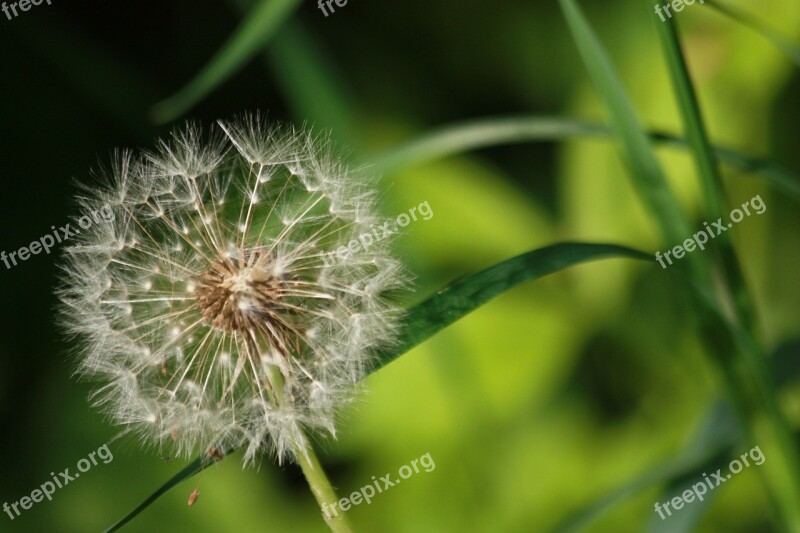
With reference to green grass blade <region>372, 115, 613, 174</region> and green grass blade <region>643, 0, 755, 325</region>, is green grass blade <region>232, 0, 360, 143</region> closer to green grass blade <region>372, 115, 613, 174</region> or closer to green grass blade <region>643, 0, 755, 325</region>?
green grass blade <region>372, 115, 613, 174</region>

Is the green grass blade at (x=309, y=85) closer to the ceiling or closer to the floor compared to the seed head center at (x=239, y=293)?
closer to the ceiling

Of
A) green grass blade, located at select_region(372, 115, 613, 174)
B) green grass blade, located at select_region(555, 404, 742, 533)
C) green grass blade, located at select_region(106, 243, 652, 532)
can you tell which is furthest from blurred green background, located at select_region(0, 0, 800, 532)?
green grass blade, located at select_region(106, 243, 652, 532)

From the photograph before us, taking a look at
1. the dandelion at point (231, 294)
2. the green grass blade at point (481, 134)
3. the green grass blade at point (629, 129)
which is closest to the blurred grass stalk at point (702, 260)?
the green grass blade at point (629, 129)

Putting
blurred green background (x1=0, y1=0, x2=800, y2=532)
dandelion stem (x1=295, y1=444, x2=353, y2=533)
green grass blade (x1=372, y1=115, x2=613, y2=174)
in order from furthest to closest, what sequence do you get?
blurred green background (x1=0, y1=0, x2=800, y2=532) → green grass blade (x1=372, y1=115, x2=613, y2=174) → dandelion stem (x1=295, y1=444, x2=353, y2=533)

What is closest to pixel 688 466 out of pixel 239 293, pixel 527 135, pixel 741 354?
pixel 741 354

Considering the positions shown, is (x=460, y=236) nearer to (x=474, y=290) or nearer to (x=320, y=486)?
(x=474, y=290)

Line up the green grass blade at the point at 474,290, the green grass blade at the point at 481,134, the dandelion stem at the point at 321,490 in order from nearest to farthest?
1. the dandelion stem at the point at 321,490
2. the green grass blade at the point at 474,290
3. the green grass blade at the point at 481,134

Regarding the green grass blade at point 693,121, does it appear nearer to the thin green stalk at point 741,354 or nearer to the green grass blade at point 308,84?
the thin green stalk at point 741,354
